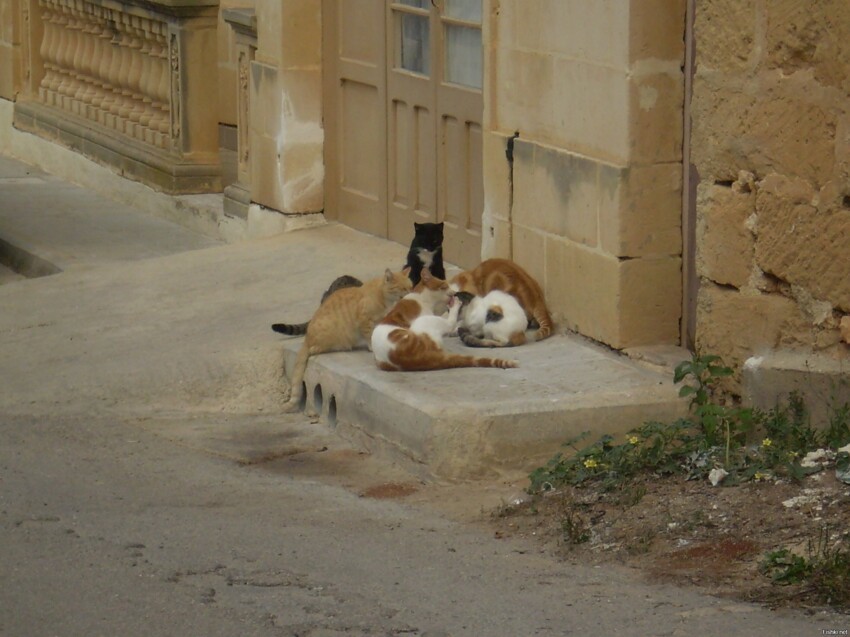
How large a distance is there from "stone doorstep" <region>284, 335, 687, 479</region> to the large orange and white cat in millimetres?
50

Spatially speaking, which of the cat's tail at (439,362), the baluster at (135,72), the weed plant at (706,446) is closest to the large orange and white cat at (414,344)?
the cat's tail at (439,362)

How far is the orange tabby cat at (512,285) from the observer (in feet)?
25.9

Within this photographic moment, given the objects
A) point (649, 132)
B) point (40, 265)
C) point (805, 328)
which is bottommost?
point (40, 265)

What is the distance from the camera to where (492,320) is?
7789 millimetres

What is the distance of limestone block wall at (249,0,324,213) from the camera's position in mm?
10484

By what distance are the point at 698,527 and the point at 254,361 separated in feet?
9.95

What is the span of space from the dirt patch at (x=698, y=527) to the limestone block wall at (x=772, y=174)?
804 mm

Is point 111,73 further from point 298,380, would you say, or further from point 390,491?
point 390,491

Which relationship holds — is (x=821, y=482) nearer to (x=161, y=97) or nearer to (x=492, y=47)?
(x=492, y=47)

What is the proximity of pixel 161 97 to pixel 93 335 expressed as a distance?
4.12m

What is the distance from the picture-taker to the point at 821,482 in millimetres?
5992

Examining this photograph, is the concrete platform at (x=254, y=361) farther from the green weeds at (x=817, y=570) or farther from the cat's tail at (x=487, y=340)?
the green weeds at (x=817, y=570)

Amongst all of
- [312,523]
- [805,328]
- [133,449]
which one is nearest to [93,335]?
[133,449]

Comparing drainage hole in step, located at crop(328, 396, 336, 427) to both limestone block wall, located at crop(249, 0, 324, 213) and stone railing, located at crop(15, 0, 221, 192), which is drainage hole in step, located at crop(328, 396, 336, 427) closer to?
limestone block wall, located at crop(249, 0, 324, 213)
